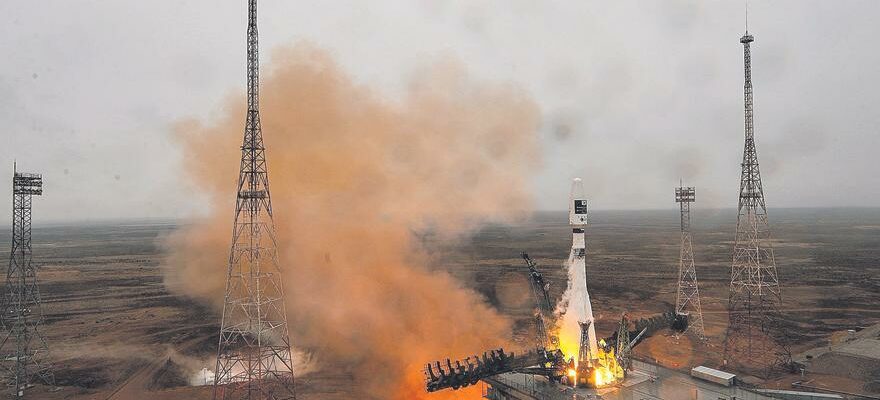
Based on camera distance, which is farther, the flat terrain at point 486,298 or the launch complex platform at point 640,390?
the flat terrain at point 486,298

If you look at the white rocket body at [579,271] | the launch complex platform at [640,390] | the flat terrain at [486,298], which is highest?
the white rocket body at [579,271]

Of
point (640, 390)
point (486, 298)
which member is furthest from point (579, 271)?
point (486, 298)

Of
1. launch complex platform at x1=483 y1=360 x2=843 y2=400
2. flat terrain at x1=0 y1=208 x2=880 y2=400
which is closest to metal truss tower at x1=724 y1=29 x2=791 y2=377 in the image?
flat terrain at x1=0 y1=208 x2=880 y2=400

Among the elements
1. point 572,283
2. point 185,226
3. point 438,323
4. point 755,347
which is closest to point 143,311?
point 185,226

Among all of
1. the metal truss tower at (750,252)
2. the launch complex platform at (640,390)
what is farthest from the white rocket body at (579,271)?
the metal truss tower at (750,252)

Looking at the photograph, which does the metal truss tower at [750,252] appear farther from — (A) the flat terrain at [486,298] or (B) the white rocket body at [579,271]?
(B) the white rocket body at [579,271]

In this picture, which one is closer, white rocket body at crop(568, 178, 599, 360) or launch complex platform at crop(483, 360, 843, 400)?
launch complex platform at crop(483, 360, 843, 400)

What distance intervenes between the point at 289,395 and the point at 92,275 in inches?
3327

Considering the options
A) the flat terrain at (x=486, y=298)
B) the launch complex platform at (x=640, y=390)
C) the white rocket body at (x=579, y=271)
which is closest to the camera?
the launch complex platform at (x=640, y=390)

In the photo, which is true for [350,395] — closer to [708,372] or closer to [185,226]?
[708,372]

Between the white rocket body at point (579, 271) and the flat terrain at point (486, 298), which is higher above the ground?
the white rocket body at point (579, 271)

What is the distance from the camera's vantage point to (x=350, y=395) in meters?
35.4

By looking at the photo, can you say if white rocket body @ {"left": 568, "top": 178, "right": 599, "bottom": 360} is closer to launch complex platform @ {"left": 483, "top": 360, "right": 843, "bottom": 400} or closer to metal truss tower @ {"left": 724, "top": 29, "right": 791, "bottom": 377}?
launch complex platform @ {"left": 483, "top": 360, "right": 843, "bottom": 400}

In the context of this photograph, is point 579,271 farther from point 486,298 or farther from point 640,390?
point 486,298
